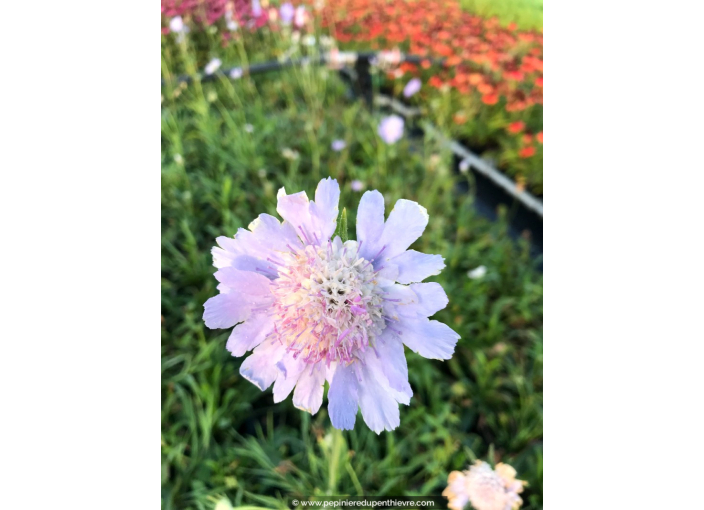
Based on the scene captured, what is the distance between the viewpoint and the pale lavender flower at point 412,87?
127 centimetres

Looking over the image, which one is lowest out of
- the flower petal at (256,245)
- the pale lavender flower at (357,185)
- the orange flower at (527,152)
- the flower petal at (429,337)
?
the pale lavender flower at (357,185)

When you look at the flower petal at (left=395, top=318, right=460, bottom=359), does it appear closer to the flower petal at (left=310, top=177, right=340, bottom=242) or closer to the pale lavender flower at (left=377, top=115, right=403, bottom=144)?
the flower petal at (left=310, top=177, right=340, bottom=242)

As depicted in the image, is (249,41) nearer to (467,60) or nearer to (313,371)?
(467,60)

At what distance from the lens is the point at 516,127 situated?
4.09 feet

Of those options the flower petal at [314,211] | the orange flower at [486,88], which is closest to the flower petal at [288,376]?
the flower petal at [314,211]

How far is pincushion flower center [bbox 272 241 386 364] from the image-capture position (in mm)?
418

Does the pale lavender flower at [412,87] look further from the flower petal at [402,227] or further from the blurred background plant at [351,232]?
the flower petal at [402,227]

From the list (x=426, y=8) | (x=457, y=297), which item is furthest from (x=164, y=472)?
(x=426, y=8)

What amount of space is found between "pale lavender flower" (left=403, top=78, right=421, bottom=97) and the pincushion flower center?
0.97 m

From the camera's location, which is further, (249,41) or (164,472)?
(249,41)

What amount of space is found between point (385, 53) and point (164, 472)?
1.12 m

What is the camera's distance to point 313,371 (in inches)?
17.3

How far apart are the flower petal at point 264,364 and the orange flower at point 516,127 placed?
1.04 m

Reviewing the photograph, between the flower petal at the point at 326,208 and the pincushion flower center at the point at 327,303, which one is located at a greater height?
the flower petal at the point at 326,208
